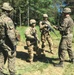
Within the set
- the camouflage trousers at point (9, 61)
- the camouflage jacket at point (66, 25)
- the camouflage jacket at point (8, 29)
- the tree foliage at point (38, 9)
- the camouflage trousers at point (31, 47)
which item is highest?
the camouflage jacket at point (8, 29)

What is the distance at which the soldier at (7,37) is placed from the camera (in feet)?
24.5

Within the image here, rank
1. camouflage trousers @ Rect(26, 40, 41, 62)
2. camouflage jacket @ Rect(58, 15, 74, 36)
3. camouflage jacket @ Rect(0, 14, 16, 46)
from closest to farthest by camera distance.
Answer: camouflage jacket @ Rect(0, 14, 16, 46) → camouflage jacket @ Rect(58, 15, 74, 36) → camouflage trousers @ Rect(26, 40, 41, 62)

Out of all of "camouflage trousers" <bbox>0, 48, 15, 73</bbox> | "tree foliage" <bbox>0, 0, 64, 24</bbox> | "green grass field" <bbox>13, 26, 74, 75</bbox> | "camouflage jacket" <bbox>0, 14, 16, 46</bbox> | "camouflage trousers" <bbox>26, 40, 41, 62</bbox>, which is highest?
"camouflage jacket" <bbox>0, 14, 16, 46</bbox>

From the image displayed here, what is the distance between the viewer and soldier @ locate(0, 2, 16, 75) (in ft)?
24.5

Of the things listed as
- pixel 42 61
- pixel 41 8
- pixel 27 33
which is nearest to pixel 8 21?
pixel 27 33

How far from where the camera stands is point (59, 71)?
29.9ft

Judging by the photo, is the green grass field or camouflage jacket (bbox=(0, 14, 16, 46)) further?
the green grass field

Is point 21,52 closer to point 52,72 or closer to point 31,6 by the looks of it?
point 52,72

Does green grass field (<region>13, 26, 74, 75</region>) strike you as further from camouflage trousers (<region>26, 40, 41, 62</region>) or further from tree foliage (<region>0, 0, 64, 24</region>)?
tree foliage (<region>0, 0, 64, 24</region>)

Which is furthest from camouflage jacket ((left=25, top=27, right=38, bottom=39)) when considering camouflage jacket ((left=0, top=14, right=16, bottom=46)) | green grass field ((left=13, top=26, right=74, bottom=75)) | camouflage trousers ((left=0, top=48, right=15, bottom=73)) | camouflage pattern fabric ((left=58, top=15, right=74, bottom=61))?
camouflage jacket ((left=0, top=14, right=16, bottom=46))

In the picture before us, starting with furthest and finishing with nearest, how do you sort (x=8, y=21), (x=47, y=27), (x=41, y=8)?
(x=41, y=8) → (x=47, y=27) → (x=8, y=21)

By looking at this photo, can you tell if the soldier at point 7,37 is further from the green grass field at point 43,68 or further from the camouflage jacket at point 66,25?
the camouflage jacket at point 66,25

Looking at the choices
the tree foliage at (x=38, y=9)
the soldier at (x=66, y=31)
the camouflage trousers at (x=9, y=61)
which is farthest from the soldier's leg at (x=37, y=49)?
the tree foliage at (x=38, y=9)

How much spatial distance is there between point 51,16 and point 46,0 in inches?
167
